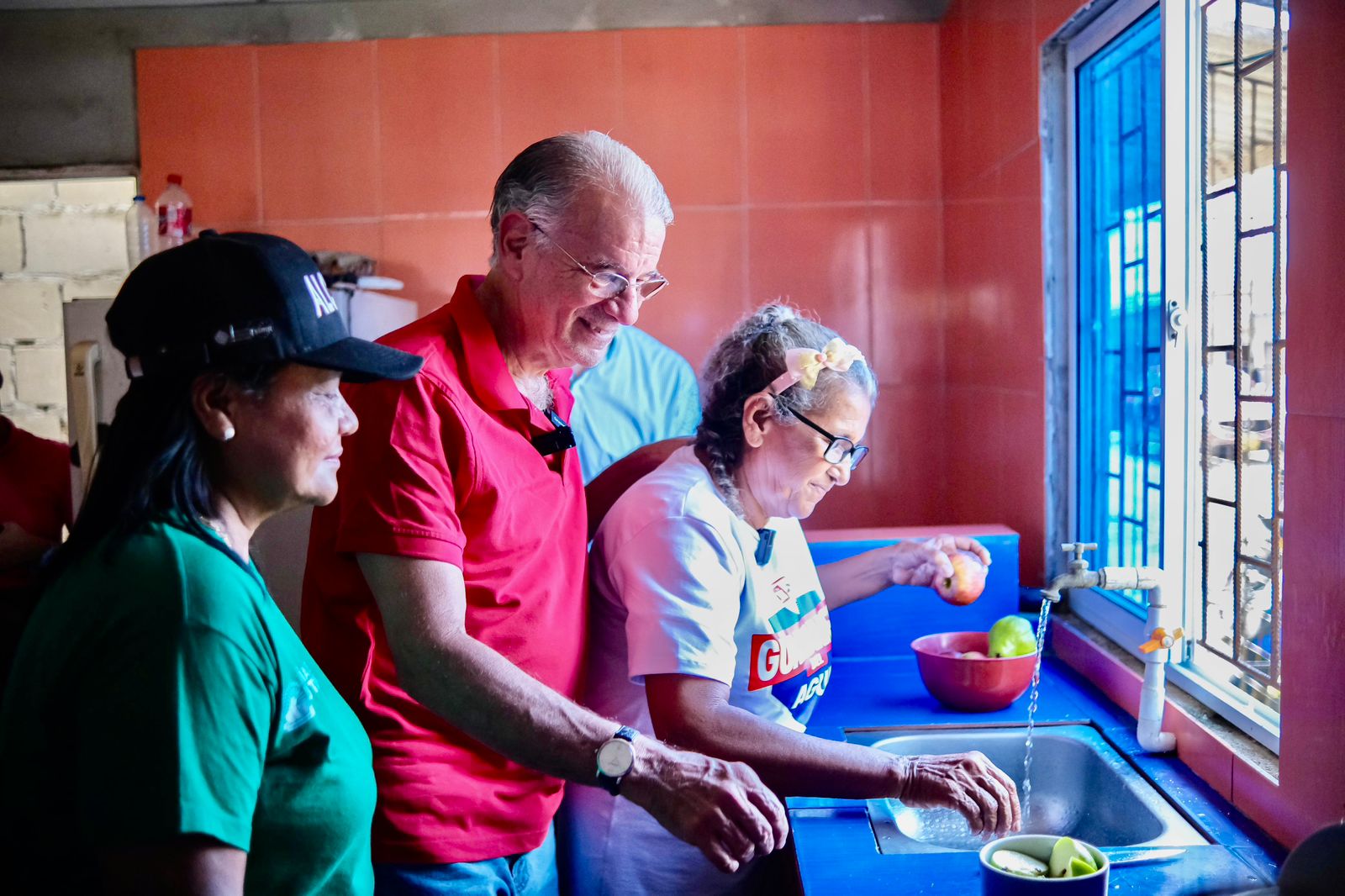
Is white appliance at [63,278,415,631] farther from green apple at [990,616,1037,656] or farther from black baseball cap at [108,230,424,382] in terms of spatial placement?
green apple at [990,616,1037,656]

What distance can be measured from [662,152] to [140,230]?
1.73 m

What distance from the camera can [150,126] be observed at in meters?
3.59

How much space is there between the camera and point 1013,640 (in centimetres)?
208

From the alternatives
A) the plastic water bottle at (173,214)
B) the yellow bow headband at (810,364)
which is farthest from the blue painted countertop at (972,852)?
the plastic water bottle at (173,214)

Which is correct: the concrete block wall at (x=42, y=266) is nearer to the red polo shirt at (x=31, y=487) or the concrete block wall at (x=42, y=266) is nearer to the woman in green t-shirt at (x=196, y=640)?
the red polo shirt at (x=31, y=487)

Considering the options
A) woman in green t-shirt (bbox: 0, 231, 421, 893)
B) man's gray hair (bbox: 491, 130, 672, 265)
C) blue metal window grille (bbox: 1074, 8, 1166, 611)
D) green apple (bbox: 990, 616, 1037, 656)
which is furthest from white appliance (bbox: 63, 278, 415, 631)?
blue metal window grille (bbox: 1074, 8, 1166, 611)

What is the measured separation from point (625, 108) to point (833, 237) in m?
0.83

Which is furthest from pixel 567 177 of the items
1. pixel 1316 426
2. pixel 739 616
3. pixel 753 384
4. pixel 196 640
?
pixel 1316 426

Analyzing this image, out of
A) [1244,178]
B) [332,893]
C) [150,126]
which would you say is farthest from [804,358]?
[150,126]

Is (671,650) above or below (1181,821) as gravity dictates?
above

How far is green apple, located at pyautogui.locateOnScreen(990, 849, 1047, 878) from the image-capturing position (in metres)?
1.18

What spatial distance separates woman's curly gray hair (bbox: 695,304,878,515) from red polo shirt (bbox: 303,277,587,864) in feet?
1.08

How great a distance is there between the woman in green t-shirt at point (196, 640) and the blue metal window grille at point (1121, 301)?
1.58m

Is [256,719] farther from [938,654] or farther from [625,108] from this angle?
[625,108]
